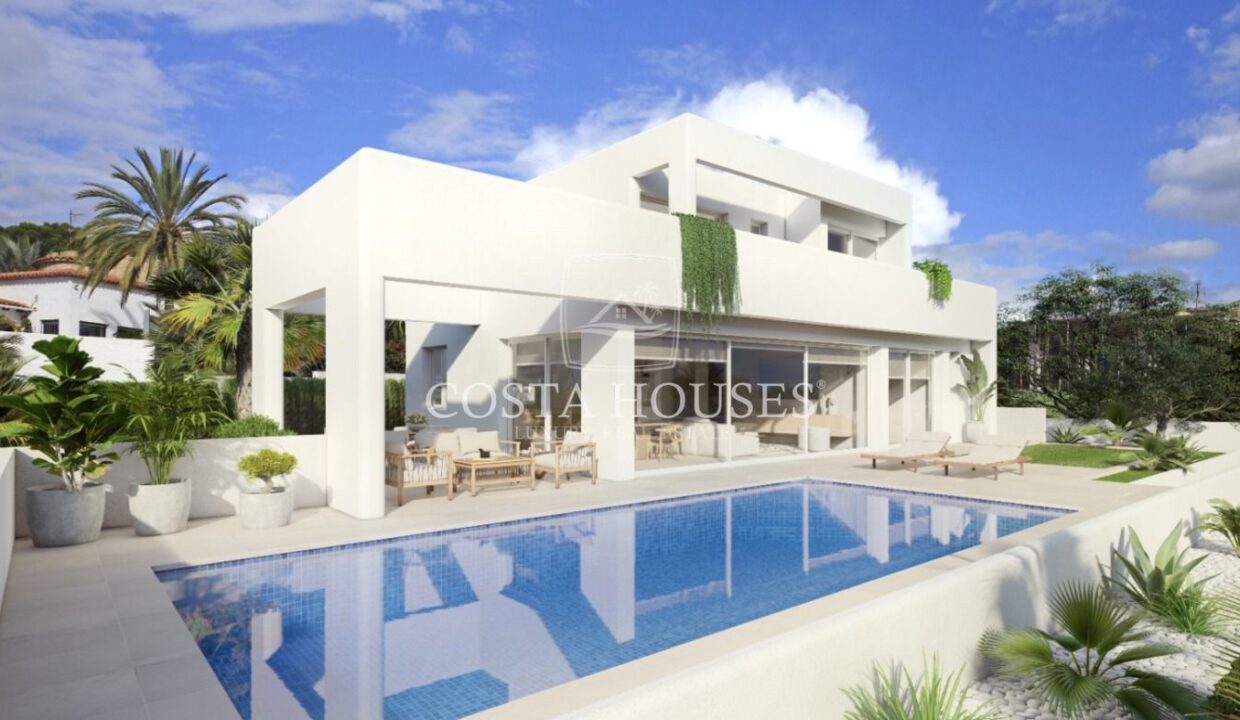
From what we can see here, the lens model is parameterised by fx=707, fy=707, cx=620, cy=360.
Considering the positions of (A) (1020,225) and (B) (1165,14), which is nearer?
(B) (1165,14)

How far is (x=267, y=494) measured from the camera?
879cm

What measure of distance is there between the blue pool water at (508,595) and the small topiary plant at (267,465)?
70.9 inches

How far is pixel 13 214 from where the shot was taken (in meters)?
42.0

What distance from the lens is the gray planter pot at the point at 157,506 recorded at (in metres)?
8.22

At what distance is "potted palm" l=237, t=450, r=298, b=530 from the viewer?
8.73 meters

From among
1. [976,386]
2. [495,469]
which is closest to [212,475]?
[495,469]

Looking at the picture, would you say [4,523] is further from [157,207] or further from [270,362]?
[157,207]

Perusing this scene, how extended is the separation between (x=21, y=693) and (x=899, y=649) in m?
5.22

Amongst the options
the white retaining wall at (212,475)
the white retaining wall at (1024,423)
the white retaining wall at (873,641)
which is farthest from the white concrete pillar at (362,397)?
the white retaining wall at (1024,423)

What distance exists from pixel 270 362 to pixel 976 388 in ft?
63.7

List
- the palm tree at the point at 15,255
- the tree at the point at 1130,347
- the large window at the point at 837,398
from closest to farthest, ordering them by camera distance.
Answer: the large window at the point at 837,398
the tree at the point at 1130,347
the palm tree at the point at 15,255

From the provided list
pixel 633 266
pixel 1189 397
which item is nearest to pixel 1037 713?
pixel 633 266

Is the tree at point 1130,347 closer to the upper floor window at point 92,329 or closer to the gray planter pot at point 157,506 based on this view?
the gray planter pot at point 157,506

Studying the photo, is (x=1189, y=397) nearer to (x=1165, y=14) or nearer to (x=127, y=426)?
(x=1165, y=14)
